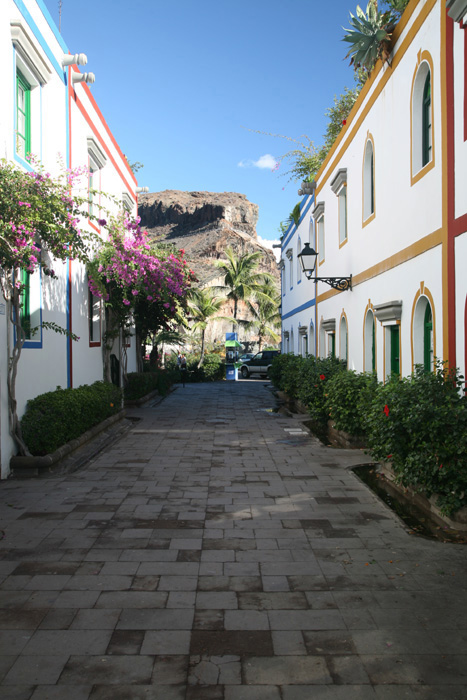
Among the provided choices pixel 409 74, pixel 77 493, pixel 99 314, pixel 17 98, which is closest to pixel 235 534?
pixel 77 493

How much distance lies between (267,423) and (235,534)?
318 inches

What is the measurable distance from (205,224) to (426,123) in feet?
236

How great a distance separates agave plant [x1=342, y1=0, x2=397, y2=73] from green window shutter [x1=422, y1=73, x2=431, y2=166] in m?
1.64

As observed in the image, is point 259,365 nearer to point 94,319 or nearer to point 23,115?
point 94,319

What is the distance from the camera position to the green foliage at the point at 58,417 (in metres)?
8.13

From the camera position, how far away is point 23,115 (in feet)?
30.0

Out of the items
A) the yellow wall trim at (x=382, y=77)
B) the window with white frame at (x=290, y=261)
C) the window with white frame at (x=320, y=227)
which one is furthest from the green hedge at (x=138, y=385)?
the yellow wall trim at (x=382, y=77)

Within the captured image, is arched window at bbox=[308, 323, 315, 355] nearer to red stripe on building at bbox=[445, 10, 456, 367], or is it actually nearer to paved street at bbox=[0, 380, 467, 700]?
paved street at bbox=[0, 380, 467, 700]

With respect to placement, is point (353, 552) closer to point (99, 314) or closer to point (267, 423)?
point (267, 423)

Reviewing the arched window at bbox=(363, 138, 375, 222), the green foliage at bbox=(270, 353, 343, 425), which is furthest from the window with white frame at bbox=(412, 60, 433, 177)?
the green foliage at bbox=(270, 353, 343, 425)

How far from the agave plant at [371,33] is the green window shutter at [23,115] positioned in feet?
17.1

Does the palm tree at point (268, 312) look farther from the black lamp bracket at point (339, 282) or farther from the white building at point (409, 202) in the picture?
the white building at point (409, 202)

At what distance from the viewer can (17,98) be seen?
29.5 feet

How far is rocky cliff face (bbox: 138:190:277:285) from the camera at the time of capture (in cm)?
6900
